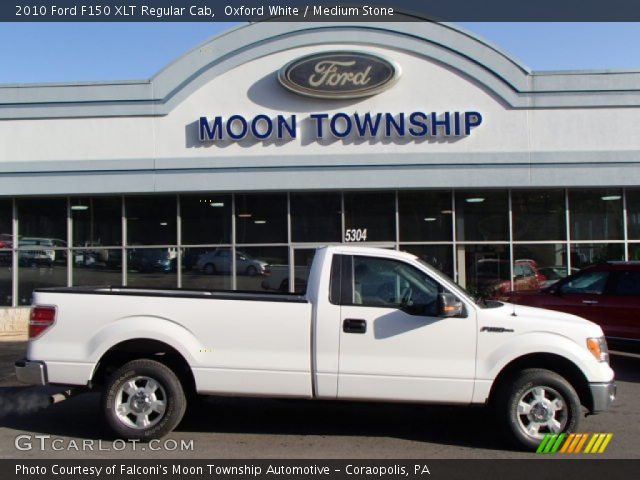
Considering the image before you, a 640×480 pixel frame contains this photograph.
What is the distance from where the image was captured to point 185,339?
19.0 feet

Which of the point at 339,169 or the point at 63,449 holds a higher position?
the point at 339,169

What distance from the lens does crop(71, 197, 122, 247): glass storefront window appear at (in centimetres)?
1494

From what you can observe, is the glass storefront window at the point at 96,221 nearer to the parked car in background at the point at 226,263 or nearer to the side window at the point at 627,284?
the parked car in background at the point at 226,263

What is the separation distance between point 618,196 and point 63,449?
13.4 metres

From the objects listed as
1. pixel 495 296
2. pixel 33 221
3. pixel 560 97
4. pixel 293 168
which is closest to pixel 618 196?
pixel 560 97

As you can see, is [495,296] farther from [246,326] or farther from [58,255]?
[58,255]

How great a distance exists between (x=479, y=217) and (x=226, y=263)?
20.5 ft

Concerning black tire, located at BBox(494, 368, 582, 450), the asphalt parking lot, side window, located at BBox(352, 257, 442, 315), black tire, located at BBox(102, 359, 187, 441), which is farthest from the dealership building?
black tire, located at BBox(494, 368, 582, 450)

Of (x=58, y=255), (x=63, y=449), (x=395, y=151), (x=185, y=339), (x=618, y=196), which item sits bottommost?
(x=63, y=449)

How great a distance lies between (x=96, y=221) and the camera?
1499cm

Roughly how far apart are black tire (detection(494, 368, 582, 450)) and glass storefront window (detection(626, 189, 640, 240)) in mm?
10384

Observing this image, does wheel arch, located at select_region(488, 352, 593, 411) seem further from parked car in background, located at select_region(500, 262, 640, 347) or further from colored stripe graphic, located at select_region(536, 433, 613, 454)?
parked car in background, located at select_region(500, 262, 640, 347)
